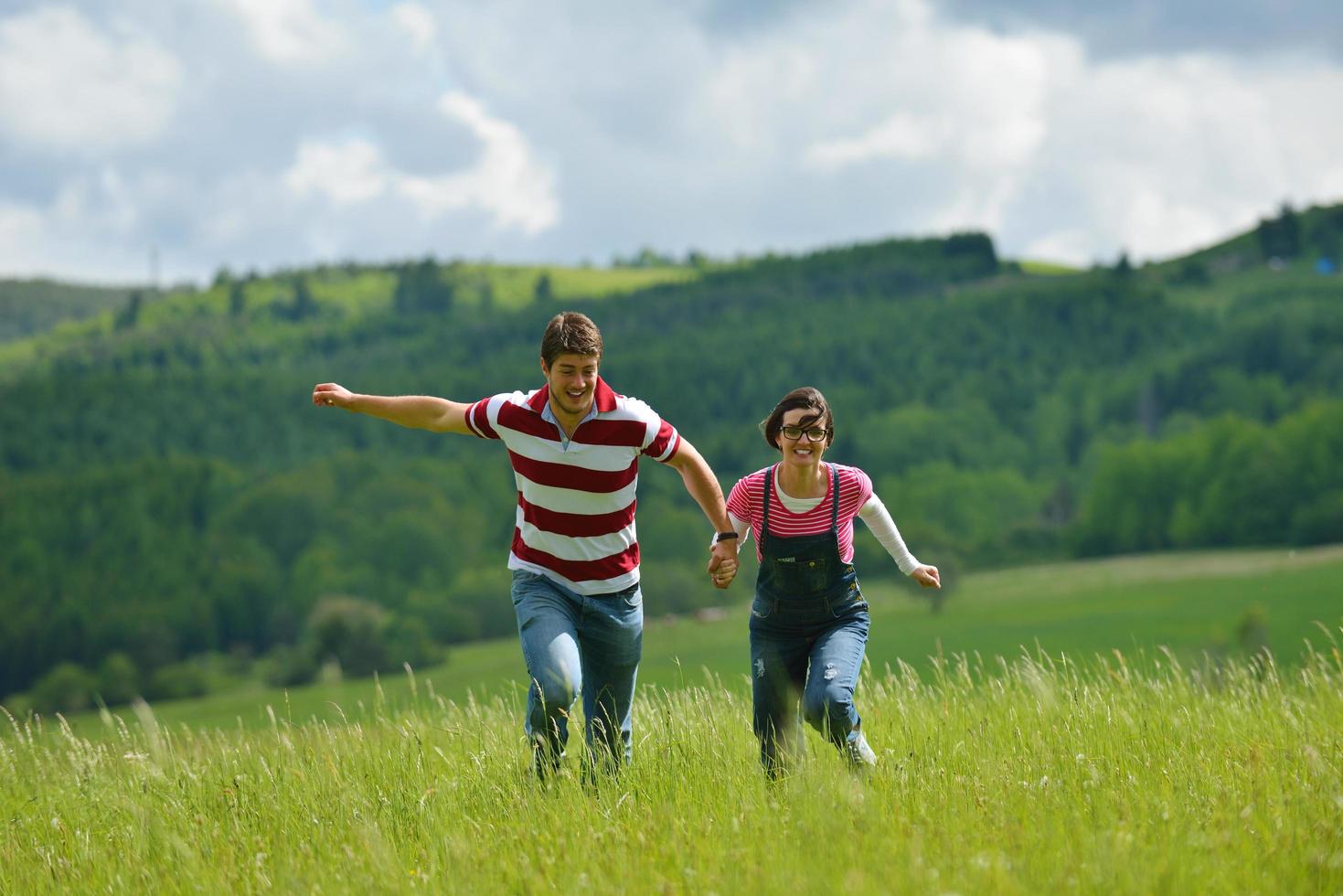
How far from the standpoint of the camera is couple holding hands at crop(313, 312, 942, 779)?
588cm

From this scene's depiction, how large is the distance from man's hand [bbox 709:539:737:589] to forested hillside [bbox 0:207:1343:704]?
298 ft

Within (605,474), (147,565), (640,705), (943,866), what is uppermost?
(605,474)

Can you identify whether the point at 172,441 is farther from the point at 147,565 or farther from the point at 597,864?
the point at 597,864

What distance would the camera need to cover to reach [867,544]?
127m

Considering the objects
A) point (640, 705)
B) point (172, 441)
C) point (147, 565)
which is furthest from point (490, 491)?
point (640, 705)

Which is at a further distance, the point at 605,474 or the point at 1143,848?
the point at 605,474

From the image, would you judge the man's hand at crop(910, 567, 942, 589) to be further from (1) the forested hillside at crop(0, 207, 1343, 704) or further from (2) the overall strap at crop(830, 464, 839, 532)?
(1) the forested hillside at crop(0, 207, 1343, 704)

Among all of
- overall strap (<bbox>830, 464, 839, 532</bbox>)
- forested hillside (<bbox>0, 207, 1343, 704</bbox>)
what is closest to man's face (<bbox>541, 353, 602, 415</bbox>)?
overall strap (<bbox>830, 464, 839, 532</bbox>)

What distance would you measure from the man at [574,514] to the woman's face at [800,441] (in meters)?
0.37

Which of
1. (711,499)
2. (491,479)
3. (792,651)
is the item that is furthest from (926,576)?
(491,479)

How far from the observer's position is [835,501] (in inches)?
240

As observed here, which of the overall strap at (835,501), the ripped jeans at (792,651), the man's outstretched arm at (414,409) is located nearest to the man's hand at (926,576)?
the ripped jeans at (792,651)

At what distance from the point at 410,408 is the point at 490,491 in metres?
134

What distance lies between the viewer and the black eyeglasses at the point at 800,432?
5.99m
